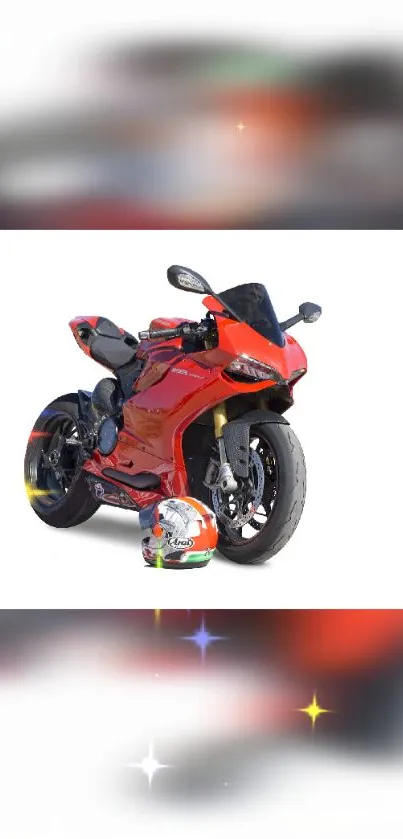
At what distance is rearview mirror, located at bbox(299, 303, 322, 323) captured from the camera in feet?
22.5

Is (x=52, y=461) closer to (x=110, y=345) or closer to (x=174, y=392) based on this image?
(x=110, y=345)

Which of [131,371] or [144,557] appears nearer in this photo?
[144,557]

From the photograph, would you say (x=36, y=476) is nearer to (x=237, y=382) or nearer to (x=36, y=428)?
(x=36, y=428)

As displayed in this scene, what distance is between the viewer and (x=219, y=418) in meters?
6.67

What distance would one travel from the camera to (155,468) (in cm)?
695

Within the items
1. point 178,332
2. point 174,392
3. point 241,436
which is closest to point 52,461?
point 174,392

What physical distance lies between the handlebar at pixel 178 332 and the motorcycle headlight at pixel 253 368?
317 millimetres

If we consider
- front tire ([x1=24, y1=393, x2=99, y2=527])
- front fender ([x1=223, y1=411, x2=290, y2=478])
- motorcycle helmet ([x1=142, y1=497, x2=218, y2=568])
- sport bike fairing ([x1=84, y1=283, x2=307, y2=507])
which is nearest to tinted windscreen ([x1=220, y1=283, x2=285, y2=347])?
sport bike fairing ([x1=84, y1=283, x2=307, y2=507])

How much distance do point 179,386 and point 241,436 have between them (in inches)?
17.9

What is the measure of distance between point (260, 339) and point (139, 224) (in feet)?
3.09

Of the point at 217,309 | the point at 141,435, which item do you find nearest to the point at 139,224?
the point at 217,309

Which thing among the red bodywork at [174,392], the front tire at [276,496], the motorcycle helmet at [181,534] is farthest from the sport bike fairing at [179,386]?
the motorcycle helmet at [181,534]

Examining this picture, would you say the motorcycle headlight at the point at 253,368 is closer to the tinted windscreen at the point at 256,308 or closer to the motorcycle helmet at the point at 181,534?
the tinted windscreen at the point at 256,308

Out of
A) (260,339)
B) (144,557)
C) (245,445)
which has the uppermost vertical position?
(260,339)
